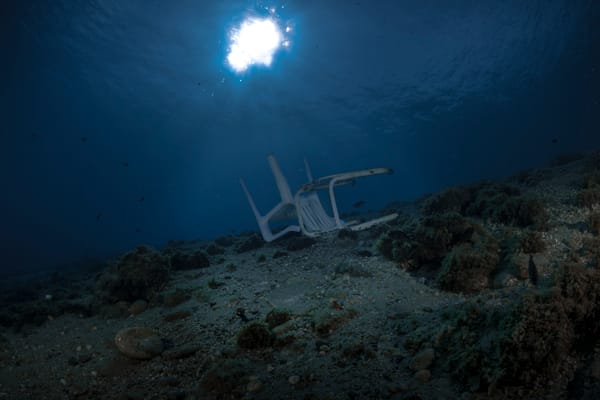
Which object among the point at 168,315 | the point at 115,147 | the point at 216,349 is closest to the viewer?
the point at 216,349

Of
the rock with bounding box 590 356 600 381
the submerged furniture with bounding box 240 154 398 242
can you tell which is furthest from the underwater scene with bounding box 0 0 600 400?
the submerged furniture with bounding box 240 154 398 242

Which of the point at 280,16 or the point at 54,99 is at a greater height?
the point at 54,99

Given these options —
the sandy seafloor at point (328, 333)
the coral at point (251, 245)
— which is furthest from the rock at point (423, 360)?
the coral at point (251, 245)

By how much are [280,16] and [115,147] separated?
42.3 meters

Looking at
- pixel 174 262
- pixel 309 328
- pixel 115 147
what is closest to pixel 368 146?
pixel 115 147

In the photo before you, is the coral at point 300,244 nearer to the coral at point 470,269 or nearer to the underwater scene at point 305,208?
the underwater scene at point 305,208

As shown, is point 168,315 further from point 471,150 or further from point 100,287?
point 471,150

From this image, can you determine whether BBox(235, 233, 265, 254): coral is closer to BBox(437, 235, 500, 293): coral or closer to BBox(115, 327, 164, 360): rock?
BBox(115, 327, 164, 360): rock

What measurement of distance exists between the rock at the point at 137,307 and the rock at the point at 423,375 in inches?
257

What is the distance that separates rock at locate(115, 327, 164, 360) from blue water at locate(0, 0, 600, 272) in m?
21.2

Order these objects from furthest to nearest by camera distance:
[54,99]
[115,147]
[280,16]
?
1. [115,147]
2. [54,99]
3. [280,16]

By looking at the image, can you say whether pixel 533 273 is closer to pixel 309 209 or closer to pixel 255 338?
pixel 255 338

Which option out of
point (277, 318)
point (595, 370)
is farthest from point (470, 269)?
point (277, 318)

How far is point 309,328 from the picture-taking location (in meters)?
4.46
